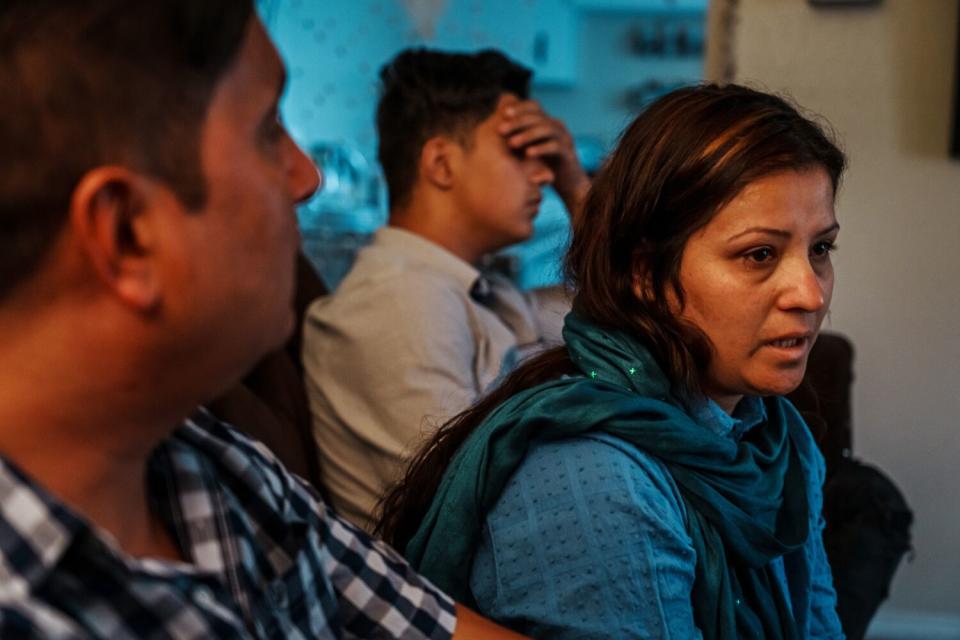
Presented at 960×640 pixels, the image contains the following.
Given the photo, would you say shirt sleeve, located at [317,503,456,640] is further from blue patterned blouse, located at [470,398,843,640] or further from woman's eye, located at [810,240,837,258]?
woman's eye, located at [810,240,837,258]

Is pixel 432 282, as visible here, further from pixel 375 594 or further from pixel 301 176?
pixel 301 176

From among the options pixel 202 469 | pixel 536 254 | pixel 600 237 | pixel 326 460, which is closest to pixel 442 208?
pixel 326 460

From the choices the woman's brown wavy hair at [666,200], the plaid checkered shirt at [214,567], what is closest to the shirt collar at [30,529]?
the plaid checkered shirt at [214,567]

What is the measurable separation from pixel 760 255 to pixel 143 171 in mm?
696

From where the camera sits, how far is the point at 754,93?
1107 mm

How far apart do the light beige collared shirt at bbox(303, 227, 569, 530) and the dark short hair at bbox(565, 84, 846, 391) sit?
0.55 m

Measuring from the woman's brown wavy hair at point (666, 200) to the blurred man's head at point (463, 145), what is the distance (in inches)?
33.2

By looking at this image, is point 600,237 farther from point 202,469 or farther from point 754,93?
point 202,469

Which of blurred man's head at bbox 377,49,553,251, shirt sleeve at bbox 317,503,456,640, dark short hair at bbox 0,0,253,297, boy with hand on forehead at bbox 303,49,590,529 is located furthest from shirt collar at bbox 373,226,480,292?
dark short hair at bbox 0,0,253,297

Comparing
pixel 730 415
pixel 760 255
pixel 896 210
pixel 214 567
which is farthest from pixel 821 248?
pixel 896 210

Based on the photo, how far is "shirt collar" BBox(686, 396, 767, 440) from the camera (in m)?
1.10

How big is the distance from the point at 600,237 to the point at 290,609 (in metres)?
0.55

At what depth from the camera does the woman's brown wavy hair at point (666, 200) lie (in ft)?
3.42

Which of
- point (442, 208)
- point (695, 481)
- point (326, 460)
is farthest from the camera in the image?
point (442, 208)
